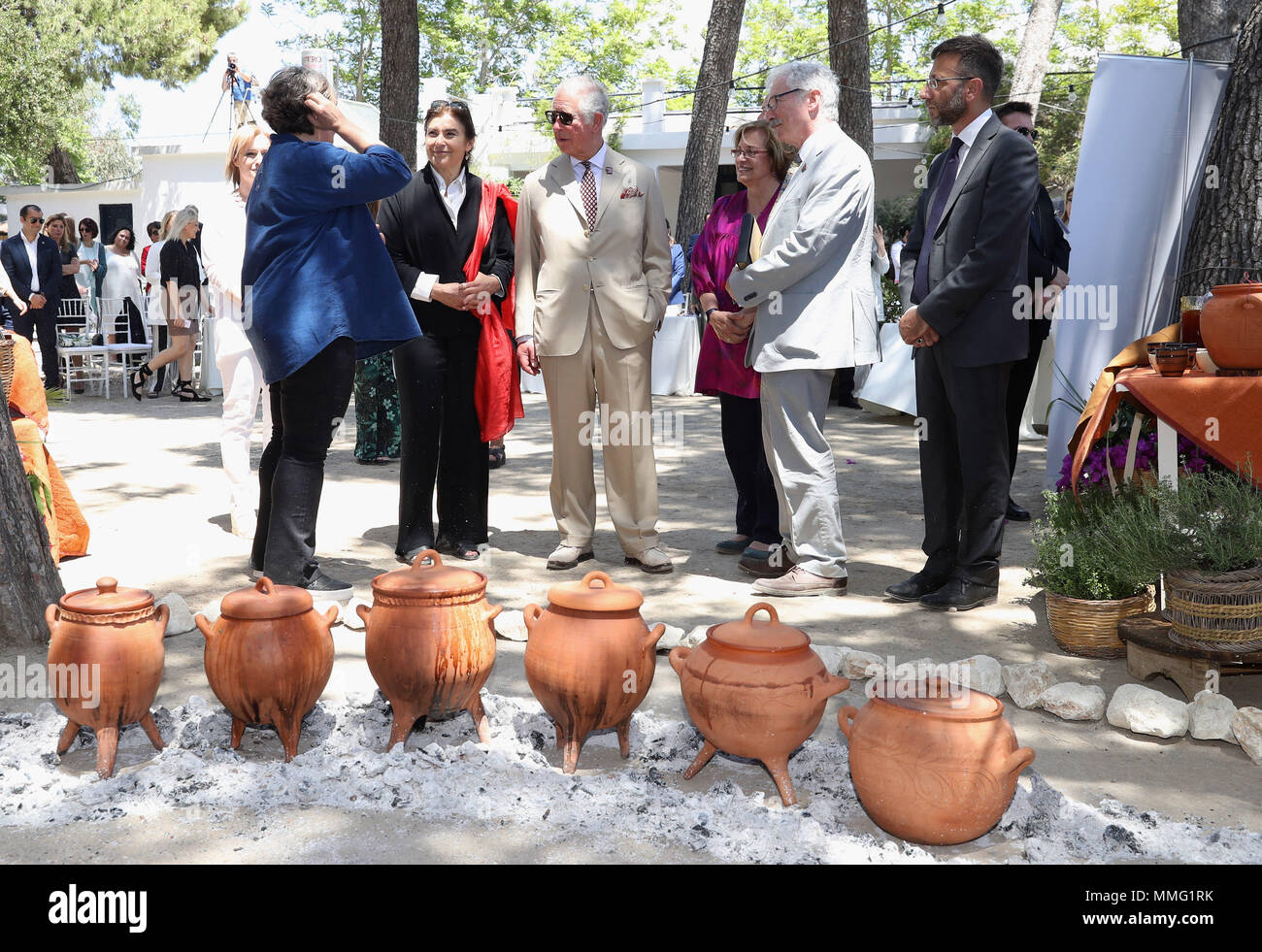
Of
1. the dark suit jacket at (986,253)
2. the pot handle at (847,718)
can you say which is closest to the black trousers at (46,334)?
the dark suit jacket at (986,253)

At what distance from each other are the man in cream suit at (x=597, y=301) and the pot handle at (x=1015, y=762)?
282cm

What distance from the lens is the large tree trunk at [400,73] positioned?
9961 millimetres

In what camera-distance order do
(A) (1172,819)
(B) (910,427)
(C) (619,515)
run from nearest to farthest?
1. (A) (1172,819)
2. (C) (619,515)
3. (B) (910,427)

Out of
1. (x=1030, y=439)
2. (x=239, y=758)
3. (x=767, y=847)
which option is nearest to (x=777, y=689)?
(x=767, y=847)

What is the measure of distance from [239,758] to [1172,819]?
8.00 feet

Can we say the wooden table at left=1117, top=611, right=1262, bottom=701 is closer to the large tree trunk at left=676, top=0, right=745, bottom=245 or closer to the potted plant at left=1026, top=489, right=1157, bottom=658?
the potted plant at left=1026, top=489, right=1157, bottom=658

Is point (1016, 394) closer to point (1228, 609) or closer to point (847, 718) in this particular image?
point (1228, 609)

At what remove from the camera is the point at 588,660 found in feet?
10.5

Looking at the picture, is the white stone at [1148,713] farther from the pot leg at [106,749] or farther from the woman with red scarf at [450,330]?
the woman with red scarf at [450,330]

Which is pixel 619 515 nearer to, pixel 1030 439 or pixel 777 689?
pixel 777 689

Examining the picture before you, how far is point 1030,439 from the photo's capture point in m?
9.56

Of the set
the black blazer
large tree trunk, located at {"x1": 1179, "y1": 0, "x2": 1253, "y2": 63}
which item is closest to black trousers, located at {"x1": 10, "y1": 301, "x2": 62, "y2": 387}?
the black blazer

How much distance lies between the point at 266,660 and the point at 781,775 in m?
1.41

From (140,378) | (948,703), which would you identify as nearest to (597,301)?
(948,703)
